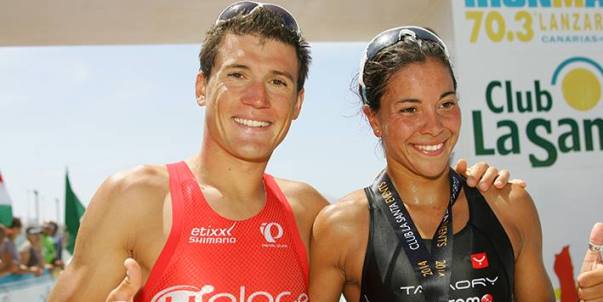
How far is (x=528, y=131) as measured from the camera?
16.6 feet

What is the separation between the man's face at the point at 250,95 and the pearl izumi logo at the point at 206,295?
51 centimetres

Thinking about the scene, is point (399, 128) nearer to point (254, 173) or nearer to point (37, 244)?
point (254, 173)

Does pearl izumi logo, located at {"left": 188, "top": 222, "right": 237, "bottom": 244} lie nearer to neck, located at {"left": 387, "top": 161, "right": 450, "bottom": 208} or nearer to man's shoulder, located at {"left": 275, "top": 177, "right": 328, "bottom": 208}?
man's shoulder, located at {"left": 275, "top": 177, "right": 328, "bottom": 208}

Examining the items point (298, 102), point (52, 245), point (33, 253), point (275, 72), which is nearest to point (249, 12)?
point (275, 72)

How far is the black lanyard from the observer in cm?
206

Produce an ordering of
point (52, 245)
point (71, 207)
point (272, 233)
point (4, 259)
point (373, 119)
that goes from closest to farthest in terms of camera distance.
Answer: point (272, 233) → point (373, 119) → point (4, 259) → point (52, 245) → point (71, 207)

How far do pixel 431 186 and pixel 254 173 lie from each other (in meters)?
0.72

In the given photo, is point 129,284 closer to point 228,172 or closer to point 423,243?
point 228,172

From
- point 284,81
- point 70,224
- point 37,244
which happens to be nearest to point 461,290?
point 284,81

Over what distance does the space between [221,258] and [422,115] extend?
36.0 inches

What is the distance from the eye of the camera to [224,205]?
2.18 meters

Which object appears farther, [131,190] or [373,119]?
[373,119]

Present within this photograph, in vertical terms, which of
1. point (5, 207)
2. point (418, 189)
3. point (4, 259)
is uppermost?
point (418, 189)

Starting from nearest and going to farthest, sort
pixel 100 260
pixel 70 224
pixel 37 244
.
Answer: pixel 100 260 → pixel 37 244 → pixel 70 224
